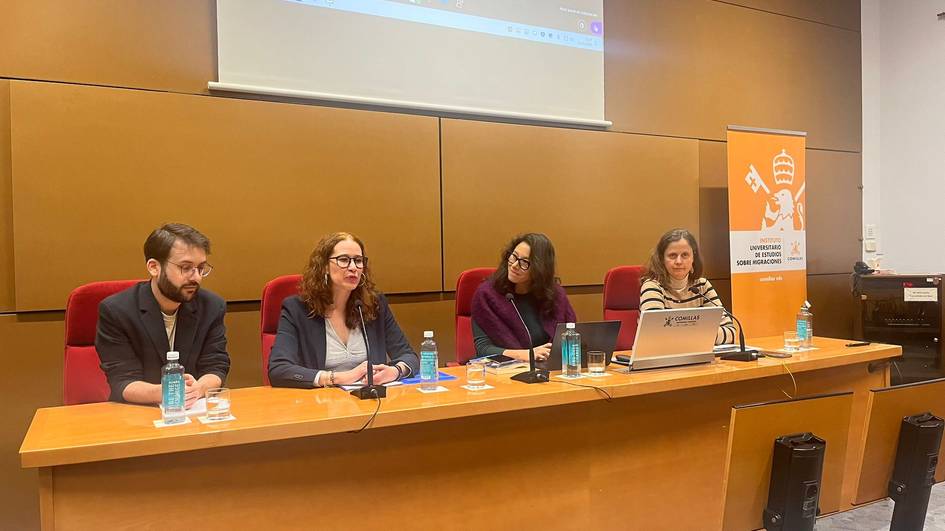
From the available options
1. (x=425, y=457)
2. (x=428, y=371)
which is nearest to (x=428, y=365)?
(x=428, y=371)

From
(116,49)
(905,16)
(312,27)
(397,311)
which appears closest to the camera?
(116,49)

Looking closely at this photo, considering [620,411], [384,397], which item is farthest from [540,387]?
[384,397]

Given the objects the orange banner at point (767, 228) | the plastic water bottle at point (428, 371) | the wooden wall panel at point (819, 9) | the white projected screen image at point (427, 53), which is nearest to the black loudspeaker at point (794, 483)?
the plastic water bottle at point (428, 371)

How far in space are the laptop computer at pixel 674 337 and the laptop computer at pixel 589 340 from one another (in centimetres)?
12

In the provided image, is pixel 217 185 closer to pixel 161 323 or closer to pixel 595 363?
pixel 161 323

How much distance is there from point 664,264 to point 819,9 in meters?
3.54

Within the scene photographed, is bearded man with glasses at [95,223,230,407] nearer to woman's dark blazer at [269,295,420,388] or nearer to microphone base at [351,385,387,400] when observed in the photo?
woman's dark blazer at [269,295,420,388]

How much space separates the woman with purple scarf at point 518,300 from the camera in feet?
9.16

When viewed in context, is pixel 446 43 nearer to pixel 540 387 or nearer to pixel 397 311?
pixel 397 311

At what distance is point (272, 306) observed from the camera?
2.46m

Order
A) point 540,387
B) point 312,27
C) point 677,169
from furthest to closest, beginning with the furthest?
point 677,169 → point 312,27 → point 540,387

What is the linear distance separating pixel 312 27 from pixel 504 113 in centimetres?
118

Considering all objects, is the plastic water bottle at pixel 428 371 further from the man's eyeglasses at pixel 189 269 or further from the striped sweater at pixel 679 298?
the striped sweater at pixel 679 298

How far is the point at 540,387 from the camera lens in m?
2.04
